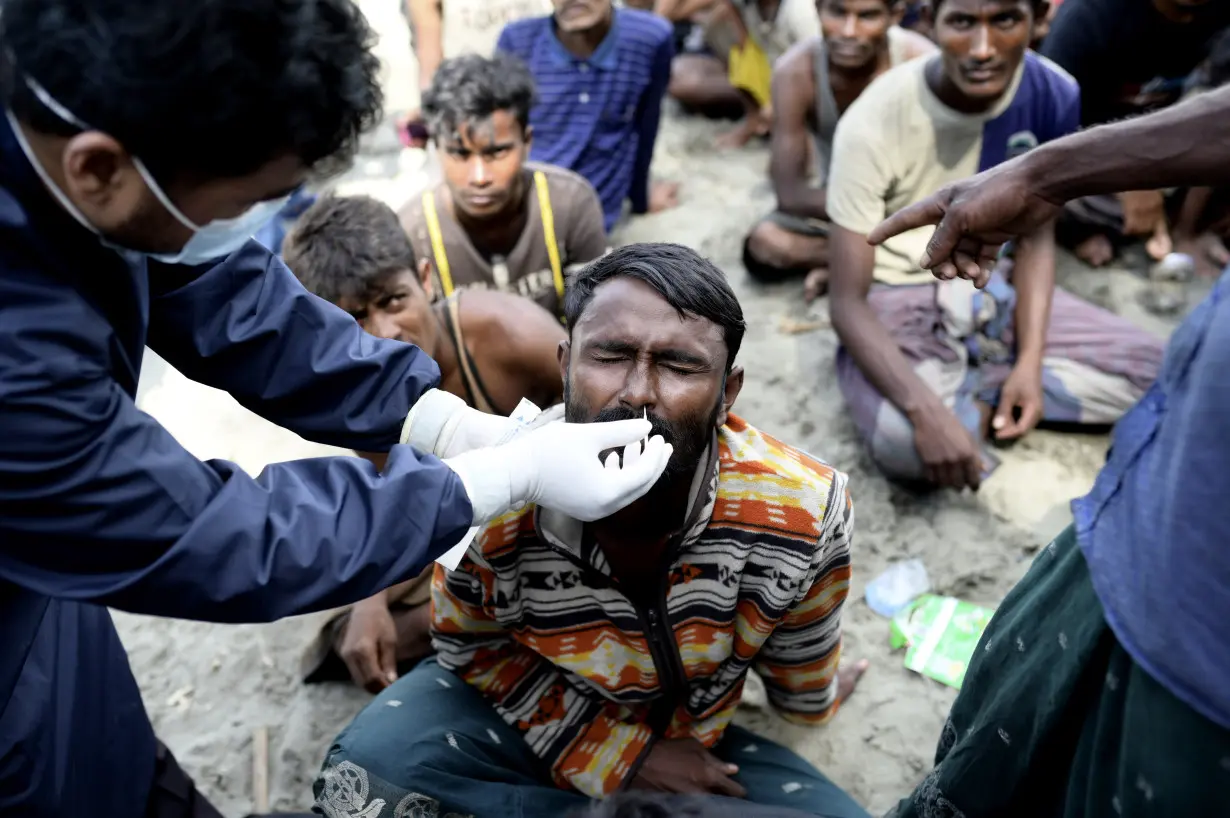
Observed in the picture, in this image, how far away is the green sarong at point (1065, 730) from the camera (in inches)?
42.5

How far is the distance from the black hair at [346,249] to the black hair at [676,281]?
728mm

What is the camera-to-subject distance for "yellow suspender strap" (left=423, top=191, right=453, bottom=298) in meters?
3.00

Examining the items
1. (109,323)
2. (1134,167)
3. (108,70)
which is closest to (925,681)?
(1134,167)

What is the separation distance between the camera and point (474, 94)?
291 cm

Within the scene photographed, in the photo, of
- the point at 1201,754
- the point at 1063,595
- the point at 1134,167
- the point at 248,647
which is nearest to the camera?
the point at 1201,754

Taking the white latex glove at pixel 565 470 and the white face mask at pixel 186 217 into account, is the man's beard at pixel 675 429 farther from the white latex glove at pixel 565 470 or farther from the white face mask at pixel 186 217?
the white face mask at pixel 186 217

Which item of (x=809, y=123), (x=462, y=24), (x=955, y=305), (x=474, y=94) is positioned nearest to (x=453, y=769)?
(x=474, y=94)

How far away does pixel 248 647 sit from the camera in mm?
2629

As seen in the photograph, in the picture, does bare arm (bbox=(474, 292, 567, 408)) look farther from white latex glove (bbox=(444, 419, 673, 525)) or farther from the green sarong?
the green sarong

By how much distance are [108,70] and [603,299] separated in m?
0.82

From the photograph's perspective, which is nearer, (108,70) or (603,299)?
(108,70)

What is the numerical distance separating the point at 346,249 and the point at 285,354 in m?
0.74

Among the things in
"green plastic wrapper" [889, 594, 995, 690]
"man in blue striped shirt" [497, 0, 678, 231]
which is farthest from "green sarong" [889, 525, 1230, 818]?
"man in blue striped shirt" [497, 0, 678, 231]

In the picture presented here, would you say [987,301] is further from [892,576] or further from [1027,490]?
[892,576]
